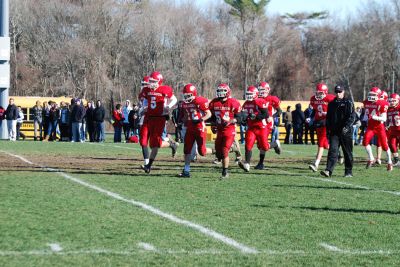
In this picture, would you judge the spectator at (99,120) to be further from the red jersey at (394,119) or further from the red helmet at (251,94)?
the red helmet at (251,94)

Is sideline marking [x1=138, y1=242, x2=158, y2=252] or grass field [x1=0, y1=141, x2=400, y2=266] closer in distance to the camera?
grass field [x1=0, y1=141, x2=400, y2=266]

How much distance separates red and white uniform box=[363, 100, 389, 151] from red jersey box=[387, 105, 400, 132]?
2.50 ft

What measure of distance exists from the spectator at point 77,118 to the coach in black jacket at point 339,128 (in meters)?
17.5

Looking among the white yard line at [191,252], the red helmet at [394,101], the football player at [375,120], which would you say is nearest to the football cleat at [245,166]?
the football player at [375,120]

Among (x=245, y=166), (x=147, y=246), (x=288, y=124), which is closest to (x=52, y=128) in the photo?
(x=288, y=124)

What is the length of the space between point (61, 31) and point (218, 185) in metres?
51.9

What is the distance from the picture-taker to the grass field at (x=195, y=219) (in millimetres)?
7438

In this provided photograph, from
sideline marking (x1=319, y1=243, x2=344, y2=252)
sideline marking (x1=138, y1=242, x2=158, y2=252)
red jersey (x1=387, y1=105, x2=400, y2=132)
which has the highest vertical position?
red jersey (x1=387, y1=105, x2=400, y2=132)

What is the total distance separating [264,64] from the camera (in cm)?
7412

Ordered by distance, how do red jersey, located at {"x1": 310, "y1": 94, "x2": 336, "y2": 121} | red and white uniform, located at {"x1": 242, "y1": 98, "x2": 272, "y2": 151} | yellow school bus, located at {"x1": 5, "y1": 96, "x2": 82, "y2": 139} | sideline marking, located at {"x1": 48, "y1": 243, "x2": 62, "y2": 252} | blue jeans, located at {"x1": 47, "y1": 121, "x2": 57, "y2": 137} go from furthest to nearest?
yellow school bus, located at {"x1": 5, "y1": 96, "x2": 82, "y2": 139} → blue jeans, located at {"x1": 47, "y1": 121, "x2": 57, "y2": 137} → red jersey, located at {"x1": 310, "y1": 94, "x2": 336, "y2": 121} → red and white uniform, located at {"x1": 242, "y1": 98, "x2": 272, "y2": 151} → sideline marking, located at {"x1": 48, "y1": 243, "x2": 62, "y2": 252}

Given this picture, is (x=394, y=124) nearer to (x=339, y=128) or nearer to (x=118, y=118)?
(x=339, y=128)

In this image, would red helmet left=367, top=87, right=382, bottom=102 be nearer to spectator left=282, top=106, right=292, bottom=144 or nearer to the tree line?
spectator left=282, top=106, right=292, bottom=144

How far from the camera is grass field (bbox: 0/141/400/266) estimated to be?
7.44 m

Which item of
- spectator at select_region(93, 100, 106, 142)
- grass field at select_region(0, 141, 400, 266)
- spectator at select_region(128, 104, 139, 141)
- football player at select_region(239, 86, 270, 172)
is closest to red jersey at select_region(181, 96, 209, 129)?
grass field at select_region(0, 141, 400, 266)
